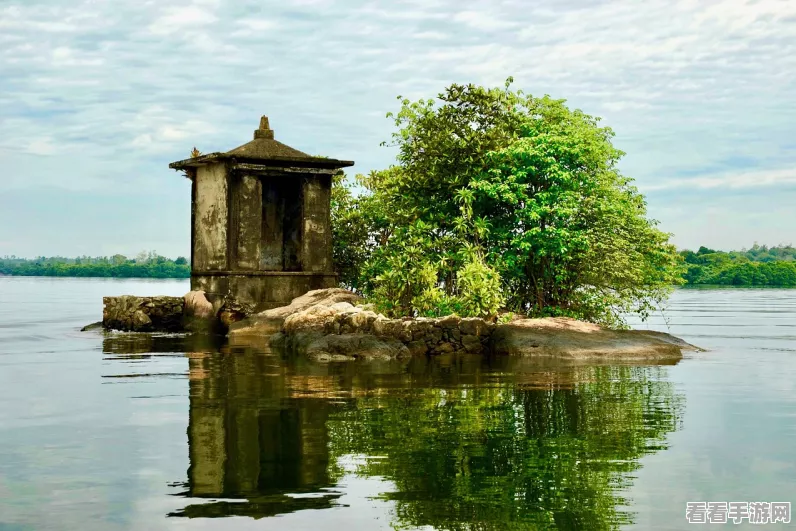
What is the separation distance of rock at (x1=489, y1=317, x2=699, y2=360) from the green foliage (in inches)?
45.3

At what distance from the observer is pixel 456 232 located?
71.1 ft

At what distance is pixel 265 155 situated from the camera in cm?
2470

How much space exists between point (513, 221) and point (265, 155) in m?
7.30

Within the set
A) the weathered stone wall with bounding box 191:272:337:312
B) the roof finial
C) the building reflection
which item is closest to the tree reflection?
the building reflection

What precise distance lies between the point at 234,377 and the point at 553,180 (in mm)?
9536

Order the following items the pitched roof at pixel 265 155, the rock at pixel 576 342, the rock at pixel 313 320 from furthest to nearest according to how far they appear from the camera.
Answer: the pitched roof at pixel 265 155, the rock at pixel 313 320, the rock at pixel 576 342

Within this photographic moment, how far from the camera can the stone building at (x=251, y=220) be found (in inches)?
969

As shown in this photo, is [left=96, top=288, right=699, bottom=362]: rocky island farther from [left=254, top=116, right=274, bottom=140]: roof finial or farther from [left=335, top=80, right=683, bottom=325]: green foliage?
[left=254, top=116, right=274, bottom=140]: roof finial

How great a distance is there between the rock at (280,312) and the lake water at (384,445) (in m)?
6.16

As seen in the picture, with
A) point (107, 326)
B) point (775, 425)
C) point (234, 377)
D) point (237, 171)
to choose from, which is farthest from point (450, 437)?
point (107, 326)

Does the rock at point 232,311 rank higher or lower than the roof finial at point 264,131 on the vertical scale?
lower

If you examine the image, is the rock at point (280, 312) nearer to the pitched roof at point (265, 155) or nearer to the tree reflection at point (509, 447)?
the pitched roof at point (265, 155)

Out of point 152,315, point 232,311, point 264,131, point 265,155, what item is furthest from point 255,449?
point 152,315

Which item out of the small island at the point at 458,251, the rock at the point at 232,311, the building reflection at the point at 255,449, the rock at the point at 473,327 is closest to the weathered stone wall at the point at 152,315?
the small island at the point at 458,251
